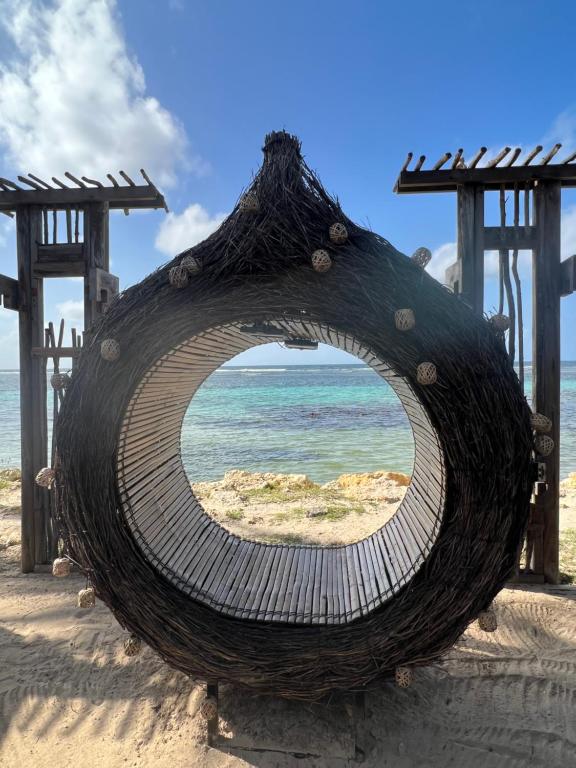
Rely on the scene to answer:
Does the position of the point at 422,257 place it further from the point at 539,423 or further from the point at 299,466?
the point at 299,466

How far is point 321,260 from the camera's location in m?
2.12

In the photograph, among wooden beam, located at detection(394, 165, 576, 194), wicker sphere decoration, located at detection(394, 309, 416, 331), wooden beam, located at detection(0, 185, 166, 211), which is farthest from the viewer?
wooden beam, located at detection(0, 185, 166, 211)

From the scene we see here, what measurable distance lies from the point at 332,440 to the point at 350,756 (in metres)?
14.6

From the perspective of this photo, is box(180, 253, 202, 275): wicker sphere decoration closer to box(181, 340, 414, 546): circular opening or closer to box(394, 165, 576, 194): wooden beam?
box(181, 340, 414, 546): circular opening

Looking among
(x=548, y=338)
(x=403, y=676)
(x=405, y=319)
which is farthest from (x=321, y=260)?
(x=548, y=338)

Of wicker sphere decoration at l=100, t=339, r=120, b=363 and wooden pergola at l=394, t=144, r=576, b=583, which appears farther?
wooden pergola at l=394, t=144, r=576, b=583

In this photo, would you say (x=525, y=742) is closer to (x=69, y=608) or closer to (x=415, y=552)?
(x=415, y=552)

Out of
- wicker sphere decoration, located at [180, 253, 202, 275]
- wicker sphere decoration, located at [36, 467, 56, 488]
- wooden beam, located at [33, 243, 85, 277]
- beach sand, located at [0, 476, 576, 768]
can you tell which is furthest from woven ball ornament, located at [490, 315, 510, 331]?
wooden beam, located at [33, 243, 85, 277]

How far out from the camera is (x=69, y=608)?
3877 mm

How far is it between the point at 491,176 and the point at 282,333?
308 centimetres

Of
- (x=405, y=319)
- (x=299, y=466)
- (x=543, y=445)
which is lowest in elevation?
(x=299, y=466)

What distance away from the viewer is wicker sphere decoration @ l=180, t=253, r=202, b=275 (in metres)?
2.23

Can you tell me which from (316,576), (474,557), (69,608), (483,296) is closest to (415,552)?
(474,557)

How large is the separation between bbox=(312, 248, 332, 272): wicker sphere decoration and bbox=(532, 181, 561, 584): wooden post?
310 centimetres
